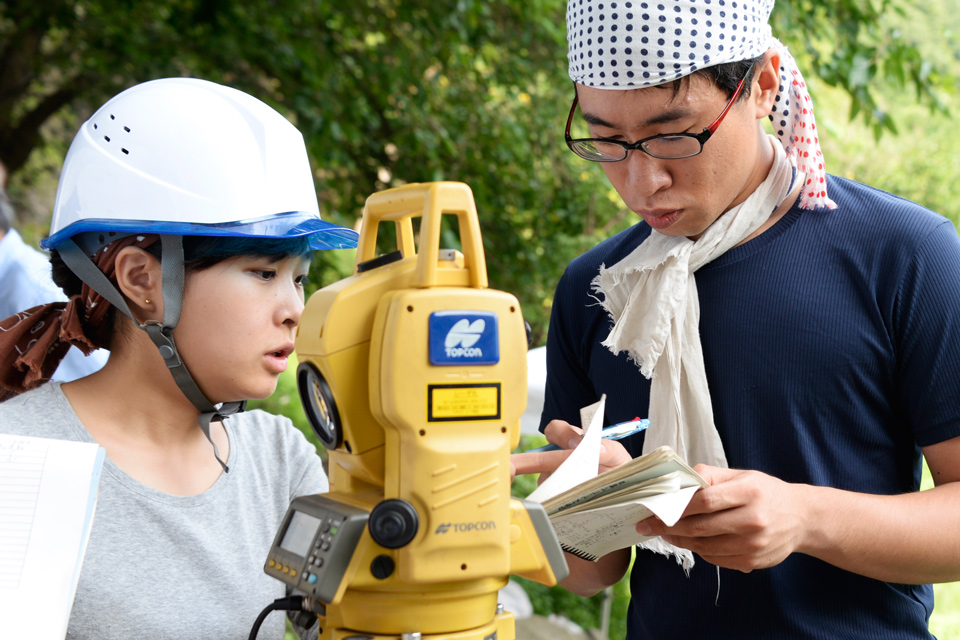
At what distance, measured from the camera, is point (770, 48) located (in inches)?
72.4

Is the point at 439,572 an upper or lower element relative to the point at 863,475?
upper

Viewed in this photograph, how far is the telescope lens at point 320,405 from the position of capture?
1220 mm

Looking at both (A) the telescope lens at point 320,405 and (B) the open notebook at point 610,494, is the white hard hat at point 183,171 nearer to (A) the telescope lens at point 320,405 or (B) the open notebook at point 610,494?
(A) the telescope lens at point 320,405

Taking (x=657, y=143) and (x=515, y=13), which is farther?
(x=515, y=13)

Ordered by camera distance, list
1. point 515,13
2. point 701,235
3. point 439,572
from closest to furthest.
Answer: point 439,572 < point 701,235 < point 515,13

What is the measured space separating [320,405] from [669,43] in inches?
39.6

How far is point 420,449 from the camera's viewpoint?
1141mm

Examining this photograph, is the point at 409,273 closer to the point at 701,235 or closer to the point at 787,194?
the point at 701,235

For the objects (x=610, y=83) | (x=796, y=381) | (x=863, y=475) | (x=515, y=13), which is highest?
(x=515, y=13)

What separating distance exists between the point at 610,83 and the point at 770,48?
396 mm

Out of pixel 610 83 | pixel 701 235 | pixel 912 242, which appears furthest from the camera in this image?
pixel 701 235

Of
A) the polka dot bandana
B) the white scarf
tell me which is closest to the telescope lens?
the white scarf

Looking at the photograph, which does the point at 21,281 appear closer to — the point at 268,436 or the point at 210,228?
the point at 268,436

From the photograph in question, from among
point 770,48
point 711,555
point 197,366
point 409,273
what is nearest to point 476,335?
point 409,273
